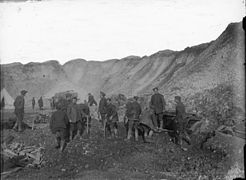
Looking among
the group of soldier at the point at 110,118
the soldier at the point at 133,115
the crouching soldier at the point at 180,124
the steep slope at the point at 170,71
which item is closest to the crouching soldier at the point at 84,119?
the group of soldier at the point at 110,118

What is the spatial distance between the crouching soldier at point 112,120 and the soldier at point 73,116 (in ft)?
1.52

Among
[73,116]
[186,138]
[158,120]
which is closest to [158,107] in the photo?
[158,120]

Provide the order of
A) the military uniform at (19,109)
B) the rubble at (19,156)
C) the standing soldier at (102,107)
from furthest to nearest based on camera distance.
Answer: the standing soldier at (102,107) < the military uniform at (19,109) < the rubble at (19,156)

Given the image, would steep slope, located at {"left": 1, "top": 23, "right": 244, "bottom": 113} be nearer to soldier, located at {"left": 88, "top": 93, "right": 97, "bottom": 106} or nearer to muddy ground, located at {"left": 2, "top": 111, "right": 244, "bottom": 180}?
soldier, located at {"left": 88, "top": 93, "right": 97, "bottom": 106}

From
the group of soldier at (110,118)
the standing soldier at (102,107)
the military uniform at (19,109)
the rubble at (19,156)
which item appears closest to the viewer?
the rubble at (19,156)

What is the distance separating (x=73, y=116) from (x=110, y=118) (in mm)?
556

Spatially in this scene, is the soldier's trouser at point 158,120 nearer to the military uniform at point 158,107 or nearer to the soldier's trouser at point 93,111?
the military uniform at point 158,107

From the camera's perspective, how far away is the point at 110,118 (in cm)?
668

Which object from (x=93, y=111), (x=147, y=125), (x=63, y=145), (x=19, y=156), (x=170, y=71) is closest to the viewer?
(x=19, y=156)

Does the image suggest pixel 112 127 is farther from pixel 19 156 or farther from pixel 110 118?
pixel 19 156

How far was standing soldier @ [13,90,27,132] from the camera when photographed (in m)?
6.41

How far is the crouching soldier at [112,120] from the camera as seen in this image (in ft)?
→ 21.8

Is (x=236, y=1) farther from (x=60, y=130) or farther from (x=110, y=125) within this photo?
(x=60, y=130)

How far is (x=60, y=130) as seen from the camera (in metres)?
6.50
